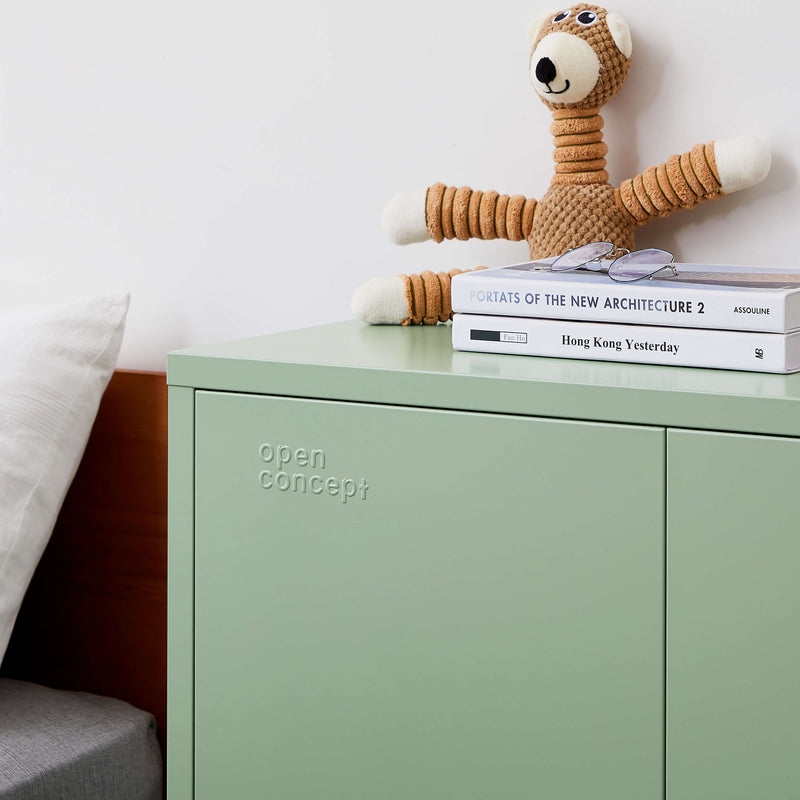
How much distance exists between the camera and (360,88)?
1.15 metres

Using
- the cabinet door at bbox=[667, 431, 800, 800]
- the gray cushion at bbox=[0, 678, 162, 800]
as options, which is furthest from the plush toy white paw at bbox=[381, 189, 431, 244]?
the gray cushion at bbox=[0, 678, 162, 800]

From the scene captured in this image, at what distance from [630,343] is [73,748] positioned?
0.70 metres

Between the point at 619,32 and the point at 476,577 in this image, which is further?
the point at 619,32

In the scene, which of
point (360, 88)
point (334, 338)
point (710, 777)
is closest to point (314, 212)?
point (360, 88)

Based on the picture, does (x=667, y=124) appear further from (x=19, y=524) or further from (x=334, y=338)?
(x=19, y=524)

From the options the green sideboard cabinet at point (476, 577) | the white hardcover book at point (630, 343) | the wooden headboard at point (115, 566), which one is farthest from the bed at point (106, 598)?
the white hardcover book at point (630, 343)

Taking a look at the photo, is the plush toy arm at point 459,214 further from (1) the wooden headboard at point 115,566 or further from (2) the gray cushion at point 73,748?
(2) the gray cushion at point 73,748

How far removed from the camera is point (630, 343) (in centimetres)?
75

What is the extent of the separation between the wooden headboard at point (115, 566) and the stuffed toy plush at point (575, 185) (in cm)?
41

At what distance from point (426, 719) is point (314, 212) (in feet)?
2.14

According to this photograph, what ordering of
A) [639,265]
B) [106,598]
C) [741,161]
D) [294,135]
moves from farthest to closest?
[106,598]
[294,135]
[741,161]
[639,265]

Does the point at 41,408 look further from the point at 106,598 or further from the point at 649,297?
the point at 649,297

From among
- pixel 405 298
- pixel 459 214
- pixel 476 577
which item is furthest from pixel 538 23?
pixel 476 577

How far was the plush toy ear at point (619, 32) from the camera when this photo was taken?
0.96 m
